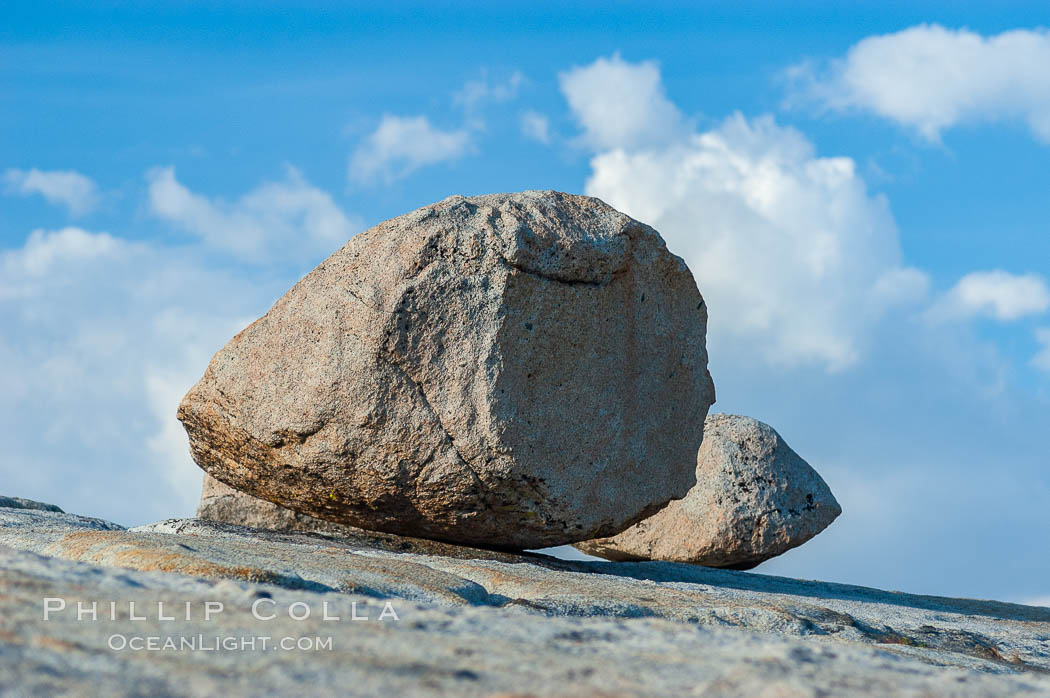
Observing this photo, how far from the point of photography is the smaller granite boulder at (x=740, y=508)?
15281 millimetres

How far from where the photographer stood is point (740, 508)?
601 inches

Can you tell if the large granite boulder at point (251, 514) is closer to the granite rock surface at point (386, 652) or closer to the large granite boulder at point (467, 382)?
the large granite boulder at point (467, 382)

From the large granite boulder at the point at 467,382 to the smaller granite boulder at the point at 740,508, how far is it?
5289 millimetres

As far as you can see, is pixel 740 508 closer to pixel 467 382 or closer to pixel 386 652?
pixel 467 382

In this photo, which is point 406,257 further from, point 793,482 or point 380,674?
point 793,482

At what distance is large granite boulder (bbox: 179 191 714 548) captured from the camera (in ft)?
29.1

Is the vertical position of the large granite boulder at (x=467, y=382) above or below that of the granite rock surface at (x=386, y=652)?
above

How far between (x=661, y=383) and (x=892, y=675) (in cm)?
723

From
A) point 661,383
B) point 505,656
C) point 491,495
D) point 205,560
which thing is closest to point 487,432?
point 491,495

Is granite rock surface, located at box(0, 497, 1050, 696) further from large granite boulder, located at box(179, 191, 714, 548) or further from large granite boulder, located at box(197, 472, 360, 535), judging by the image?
large granite boulder, located at box(197, 472, 360, 535)

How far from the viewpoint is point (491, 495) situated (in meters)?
9.23

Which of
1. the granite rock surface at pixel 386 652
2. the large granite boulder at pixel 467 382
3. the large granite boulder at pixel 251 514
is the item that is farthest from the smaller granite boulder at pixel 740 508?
the granite rock surface at pixel 386 652

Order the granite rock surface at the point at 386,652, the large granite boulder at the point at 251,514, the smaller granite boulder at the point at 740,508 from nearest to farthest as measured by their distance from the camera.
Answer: the granite rock surface at the point at 386,652 < the large granite boulder at the point at 251,514 < the smaller granite boulder at the point at 740,508

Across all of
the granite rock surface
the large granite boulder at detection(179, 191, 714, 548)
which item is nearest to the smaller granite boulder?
the large granite boulder at detection(179, 191, 714, 548)
